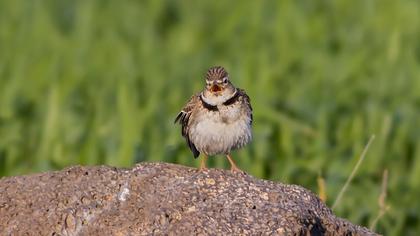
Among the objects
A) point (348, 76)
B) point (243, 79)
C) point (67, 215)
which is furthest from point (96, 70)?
point (67, 215)

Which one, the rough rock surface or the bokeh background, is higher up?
the rough rock surface

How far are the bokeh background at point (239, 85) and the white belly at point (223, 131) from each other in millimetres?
799

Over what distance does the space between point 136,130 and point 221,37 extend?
18.7 ft

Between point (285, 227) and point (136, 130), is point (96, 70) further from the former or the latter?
point (285, 227)

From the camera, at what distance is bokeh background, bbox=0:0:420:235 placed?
10.6 meters

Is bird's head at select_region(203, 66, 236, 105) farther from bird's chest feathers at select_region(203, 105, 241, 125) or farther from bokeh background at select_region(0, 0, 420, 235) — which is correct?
bokeh background at select_region(0, 0, 420, 235)

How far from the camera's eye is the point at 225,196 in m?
5.69

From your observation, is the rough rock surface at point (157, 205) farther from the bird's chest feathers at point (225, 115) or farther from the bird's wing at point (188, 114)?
the bird's wing at point (188, 114)

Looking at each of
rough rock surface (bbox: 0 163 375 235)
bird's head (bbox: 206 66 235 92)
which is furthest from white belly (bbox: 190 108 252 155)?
rough rock surface (bbox: 0 163 375 235)

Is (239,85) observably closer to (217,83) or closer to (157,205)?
(217,83)

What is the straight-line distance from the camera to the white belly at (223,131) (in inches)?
292

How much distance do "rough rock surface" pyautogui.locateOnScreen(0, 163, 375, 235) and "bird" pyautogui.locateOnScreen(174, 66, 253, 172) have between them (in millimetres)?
1475

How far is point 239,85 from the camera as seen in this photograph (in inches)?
515

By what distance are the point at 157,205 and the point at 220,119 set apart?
75.6 inches
